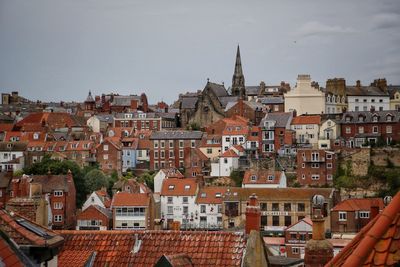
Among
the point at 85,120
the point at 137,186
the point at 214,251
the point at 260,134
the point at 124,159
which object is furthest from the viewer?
the point at 85,120

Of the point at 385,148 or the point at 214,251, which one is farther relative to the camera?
the point at 385,148

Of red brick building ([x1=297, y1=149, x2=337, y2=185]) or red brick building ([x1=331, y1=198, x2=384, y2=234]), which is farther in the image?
red brick building ([x1=297, y1=149, x2=337, y2=185])

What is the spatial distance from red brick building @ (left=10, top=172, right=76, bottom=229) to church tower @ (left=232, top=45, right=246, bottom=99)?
149 ft

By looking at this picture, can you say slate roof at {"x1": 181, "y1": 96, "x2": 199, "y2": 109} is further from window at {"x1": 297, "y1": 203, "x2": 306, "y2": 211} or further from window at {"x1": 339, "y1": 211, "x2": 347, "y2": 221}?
window at {"x1": 339, "y1": 211, "x2": 347, "y2": 221}

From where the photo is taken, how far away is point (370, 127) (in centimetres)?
6869

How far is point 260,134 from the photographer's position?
69938 millimetres

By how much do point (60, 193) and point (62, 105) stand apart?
65.7m

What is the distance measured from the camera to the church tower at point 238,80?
100088mm

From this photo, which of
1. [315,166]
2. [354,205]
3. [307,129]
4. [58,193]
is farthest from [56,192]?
[307,129]

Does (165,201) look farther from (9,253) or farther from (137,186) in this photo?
(9,253)

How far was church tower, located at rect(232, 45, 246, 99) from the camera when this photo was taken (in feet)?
328

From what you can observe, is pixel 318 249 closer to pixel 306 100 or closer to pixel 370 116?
pixel 370 116

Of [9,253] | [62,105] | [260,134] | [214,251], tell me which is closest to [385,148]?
[260,134]

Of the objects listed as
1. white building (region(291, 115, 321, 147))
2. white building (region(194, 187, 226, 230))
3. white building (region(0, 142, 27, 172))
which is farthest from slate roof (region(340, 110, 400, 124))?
white building (region(0, 142, 27, 172))
